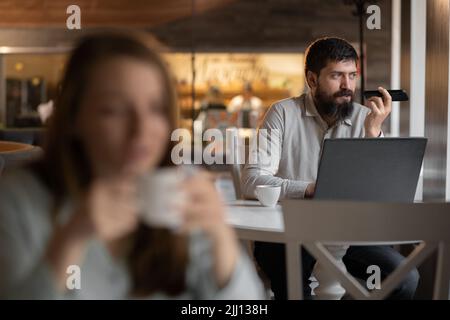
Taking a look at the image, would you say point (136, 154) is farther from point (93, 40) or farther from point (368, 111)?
point (368, 111)

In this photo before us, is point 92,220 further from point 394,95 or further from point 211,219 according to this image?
point 394,95

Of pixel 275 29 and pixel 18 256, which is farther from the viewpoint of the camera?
pixel 275 29

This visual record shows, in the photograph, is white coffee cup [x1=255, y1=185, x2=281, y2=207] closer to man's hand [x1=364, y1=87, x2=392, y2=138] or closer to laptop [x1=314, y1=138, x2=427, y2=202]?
laptop [x1=314, y1=138, x2=427, y2=202]

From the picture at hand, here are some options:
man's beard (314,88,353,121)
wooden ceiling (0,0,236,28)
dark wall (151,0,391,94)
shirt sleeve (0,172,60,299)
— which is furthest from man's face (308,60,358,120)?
dark wall (151,0,391,94)

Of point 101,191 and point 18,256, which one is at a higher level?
point 101,191

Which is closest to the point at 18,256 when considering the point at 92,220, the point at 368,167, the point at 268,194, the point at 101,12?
the point at 92,220

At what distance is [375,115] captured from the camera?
321 cm

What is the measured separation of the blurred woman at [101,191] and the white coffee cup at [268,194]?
158cm

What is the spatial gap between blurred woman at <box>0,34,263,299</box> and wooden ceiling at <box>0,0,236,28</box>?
7.97 m

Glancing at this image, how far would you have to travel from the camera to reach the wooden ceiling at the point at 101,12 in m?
9.29

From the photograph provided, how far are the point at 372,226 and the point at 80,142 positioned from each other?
2.57 feet

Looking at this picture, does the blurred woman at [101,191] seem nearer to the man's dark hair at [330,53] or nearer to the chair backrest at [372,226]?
the chair backrest at [372,226]

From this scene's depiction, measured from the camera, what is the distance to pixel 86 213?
1293 mm
